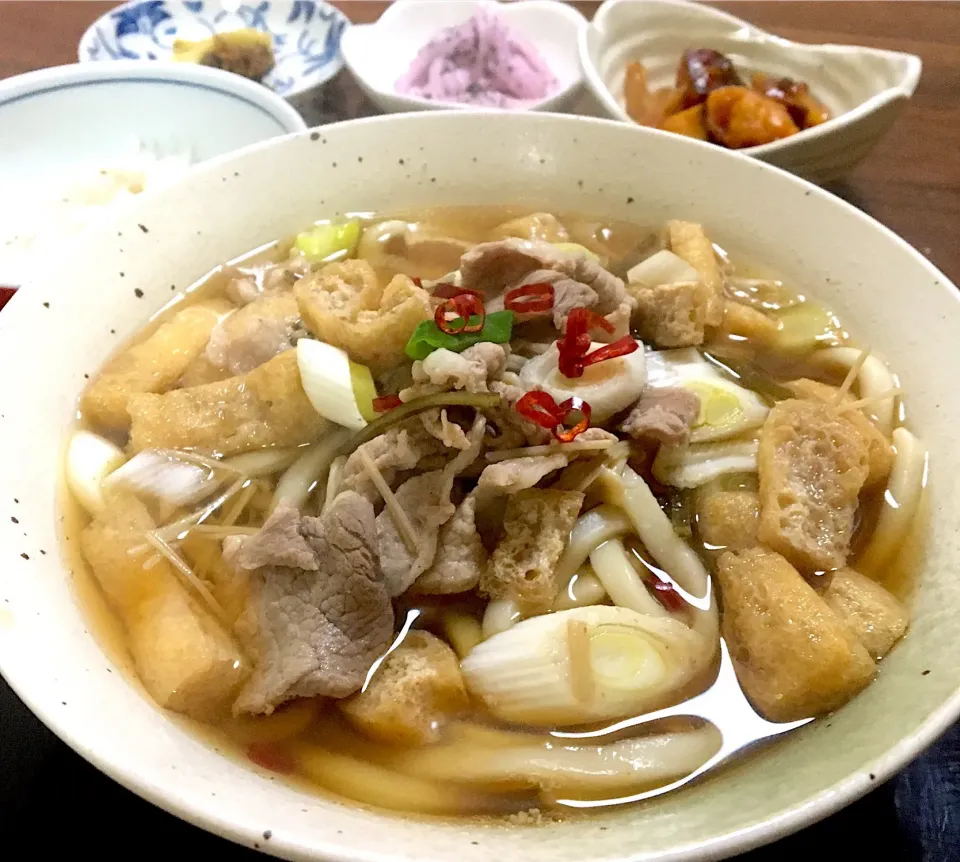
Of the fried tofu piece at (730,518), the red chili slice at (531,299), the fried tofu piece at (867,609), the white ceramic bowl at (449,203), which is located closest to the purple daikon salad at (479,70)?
the white ceramic bowl at (449,203)

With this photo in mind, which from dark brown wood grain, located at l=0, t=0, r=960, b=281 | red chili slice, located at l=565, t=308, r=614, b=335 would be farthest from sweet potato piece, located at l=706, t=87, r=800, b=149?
red chili slice, located at l=565, t=308, r=614, b=335

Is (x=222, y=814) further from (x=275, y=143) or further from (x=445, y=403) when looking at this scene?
(x=275, y=143)

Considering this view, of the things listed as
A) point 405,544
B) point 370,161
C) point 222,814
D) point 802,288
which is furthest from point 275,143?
point 222,814

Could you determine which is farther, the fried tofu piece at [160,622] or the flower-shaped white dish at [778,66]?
the flower-shaped white dish at [778,66]

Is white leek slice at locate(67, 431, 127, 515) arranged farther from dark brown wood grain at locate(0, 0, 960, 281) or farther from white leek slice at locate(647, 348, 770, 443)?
dark brown wood grain at locate(0, 0, 960, 281)

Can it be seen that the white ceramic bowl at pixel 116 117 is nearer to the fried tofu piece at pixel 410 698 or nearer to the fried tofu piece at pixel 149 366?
the fried tofu piece at pixel 149 366

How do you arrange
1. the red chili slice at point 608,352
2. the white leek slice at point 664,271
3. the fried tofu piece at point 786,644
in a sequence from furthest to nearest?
1. the white leek slice at point 664,271
2. the red chili slice at point 608,352
3. the fried tofu piece at point 786,644

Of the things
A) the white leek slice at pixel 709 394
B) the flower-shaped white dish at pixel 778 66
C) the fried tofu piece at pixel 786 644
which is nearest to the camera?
the fried tofu piece at pixel 786 644
